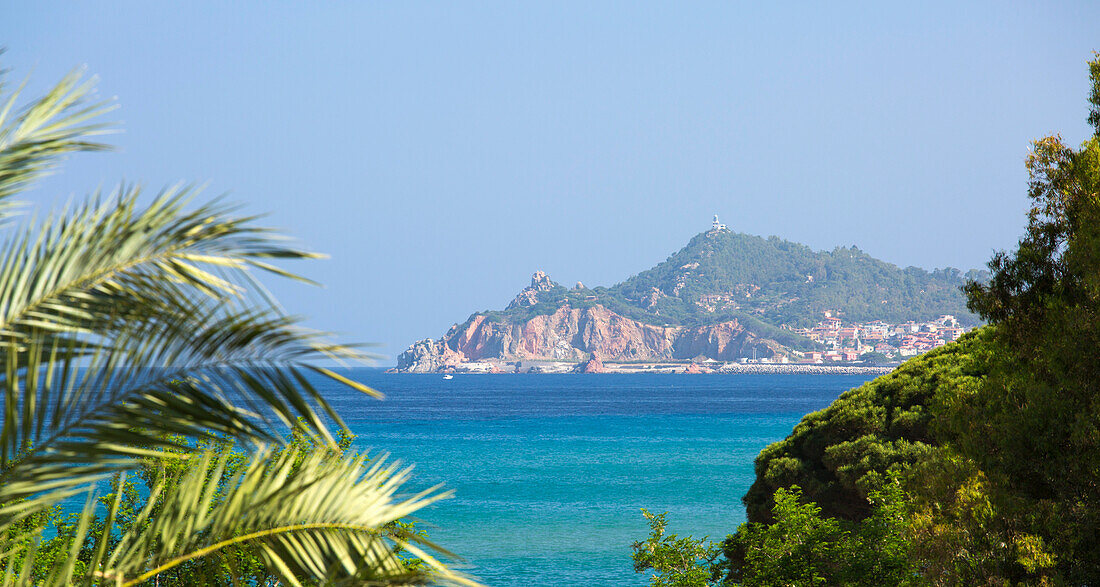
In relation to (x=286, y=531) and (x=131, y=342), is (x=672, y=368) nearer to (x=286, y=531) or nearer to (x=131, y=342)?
(x=286, y=531)

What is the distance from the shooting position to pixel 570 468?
150 ft

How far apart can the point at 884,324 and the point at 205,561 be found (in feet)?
661

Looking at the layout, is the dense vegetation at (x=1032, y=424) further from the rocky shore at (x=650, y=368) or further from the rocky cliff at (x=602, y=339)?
the rocky cliff at (x=602, y=339)

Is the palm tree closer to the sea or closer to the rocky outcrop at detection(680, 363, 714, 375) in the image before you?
Answer: the sea

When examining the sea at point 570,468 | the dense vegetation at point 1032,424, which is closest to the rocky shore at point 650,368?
the sea at point 570,468

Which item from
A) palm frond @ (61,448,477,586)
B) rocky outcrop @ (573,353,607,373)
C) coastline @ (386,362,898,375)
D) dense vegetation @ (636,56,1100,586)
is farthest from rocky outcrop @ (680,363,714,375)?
palm frond @ (61,448,477,586)

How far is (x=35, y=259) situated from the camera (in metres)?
3.25

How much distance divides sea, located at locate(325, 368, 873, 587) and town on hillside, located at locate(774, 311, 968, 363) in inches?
2930

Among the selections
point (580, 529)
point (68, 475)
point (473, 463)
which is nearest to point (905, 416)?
point (68, 475)

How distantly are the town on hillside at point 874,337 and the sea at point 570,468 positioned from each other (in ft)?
244

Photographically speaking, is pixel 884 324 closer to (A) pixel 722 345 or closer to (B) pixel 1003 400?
(A) pixel 722 345

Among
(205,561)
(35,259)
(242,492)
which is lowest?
(205,561)

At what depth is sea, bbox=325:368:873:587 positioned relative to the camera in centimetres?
2545

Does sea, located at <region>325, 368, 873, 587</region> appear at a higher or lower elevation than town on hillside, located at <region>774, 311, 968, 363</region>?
lower
